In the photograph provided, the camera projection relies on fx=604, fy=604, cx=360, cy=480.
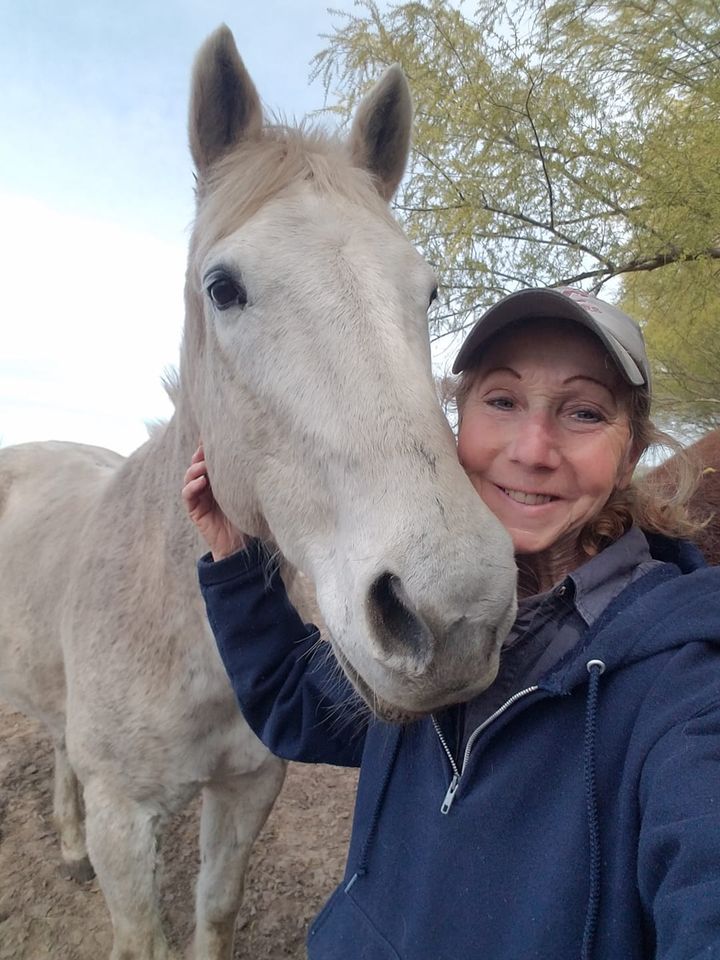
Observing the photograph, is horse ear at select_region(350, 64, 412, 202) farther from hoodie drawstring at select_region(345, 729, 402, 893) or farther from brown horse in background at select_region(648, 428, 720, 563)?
brown horse in background at select_region(648, 428, 720, 563)

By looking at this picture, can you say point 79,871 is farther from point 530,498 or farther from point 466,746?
point 530,498

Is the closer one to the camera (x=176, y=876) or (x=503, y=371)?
(x=503, y=371)

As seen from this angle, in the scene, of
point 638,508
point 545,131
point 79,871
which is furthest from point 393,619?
point 545,131

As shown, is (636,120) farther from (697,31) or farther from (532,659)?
(532,659)

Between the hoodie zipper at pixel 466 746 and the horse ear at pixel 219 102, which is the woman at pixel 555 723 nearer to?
the hoodie zipper at pixel 466 746

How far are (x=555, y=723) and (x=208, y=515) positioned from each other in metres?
1.17

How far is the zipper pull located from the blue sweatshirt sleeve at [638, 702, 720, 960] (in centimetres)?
36

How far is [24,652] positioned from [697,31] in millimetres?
7612

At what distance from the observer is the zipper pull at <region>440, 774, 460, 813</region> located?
3.93 feet

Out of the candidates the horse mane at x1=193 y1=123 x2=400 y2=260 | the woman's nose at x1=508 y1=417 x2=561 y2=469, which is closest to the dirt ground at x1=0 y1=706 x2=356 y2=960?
the woman's nose at x1=508 y1=417 x2=561 y2=469

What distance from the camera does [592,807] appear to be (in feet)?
3.27

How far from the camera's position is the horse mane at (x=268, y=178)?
162 cm

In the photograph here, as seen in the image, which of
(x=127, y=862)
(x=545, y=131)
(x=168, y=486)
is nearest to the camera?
(x=127, y=862)

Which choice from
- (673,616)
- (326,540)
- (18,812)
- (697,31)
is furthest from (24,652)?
(697,31)
